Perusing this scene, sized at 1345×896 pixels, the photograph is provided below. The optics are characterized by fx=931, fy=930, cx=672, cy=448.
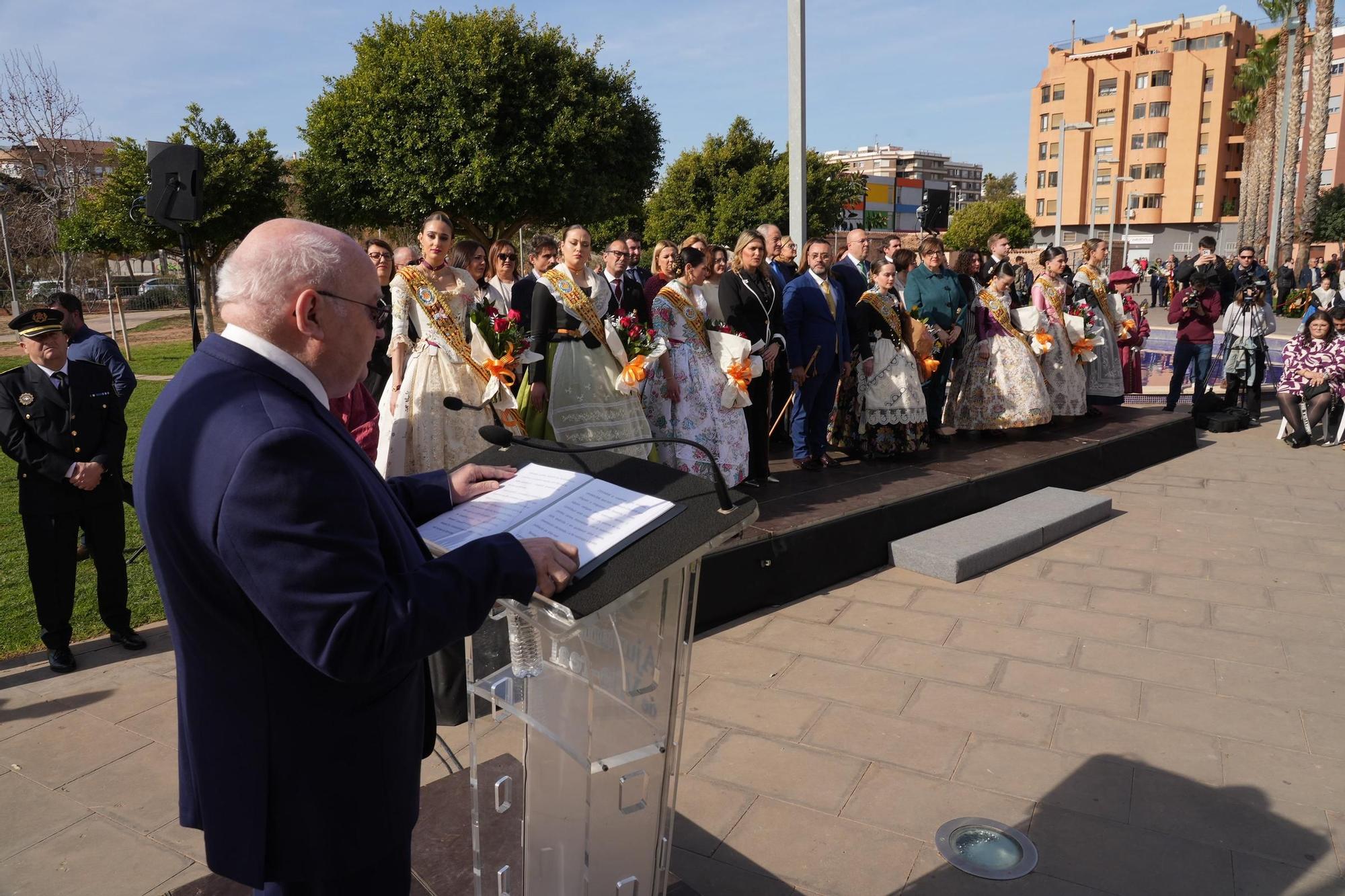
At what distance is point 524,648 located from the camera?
1861mm

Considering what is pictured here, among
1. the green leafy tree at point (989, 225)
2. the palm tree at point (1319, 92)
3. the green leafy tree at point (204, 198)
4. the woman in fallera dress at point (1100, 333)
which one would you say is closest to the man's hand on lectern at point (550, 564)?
the woman in fallera dress at point (1100, 333)

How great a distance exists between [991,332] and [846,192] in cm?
3147

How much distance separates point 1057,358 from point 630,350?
512 cm

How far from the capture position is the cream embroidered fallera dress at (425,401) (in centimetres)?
494

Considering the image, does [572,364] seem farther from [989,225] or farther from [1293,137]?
[989,225]

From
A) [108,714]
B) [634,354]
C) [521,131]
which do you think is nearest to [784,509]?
[634,354]

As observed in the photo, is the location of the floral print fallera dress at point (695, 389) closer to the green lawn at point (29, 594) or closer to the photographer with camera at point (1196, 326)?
the green lawn at point (29, 594)

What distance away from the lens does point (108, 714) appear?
12.9 ft

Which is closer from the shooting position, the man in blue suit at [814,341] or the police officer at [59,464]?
the police officer at [59,464]

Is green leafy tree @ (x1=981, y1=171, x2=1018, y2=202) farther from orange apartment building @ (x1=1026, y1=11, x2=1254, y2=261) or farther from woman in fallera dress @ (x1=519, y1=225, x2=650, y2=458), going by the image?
woman in fallera dress @ (x1=519, y1=225, x2=650, y2=458)

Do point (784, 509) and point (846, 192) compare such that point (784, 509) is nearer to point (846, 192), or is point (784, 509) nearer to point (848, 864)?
point (848, 864)

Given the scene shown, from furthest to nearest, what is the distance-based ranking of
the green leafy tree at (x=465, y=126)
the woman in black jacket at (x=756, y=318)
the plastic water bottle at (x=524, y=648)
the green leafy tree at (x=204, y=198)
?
1. the green leafy tree at (x=465, y=126)
2. the green leafy tree at (x=204, y=198)
3. the woman in black jacket at (x=756, y=318)
4. the plastic water bottle at (x=524, y=648)

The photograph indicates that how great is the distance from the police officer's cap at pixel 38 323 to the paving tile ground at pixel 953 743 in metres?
1.59

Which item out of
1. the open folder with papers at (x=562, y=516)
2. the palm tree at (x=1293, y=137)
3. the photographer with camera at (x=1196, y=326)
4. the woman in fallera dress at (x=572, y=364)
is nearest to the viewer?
the open folder with papers at (x=562, y=516)
